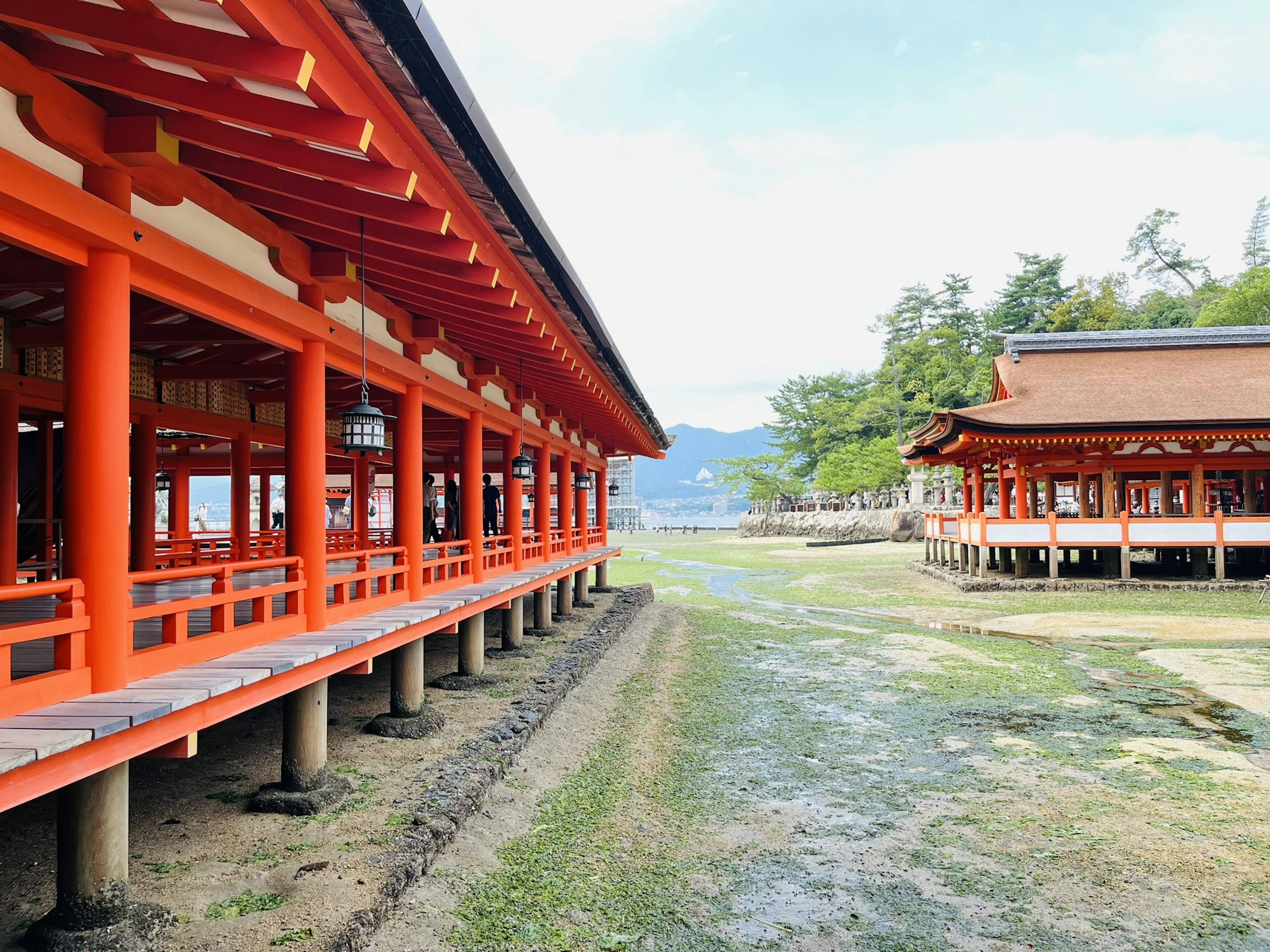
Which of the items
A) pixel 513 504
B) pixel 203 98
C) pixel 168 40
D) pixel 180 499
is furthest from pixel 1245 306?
pixel 168 40

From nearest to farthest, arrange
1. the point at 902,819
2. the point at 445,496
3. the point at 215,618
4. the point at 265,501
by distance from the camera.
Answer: the point at 215,618
the point at 902,819
the point at 265,501
the point at 445,496

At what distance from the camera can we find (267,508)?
53.4 ft

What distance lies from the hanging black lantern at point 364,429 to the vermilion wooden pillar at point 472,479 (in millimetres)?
3806

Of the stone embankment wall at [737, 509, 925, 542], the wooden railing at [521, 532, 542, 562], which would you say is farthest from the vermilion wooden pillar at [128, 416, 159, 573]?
the stone embankment wall at [737, 509, 925, 542]

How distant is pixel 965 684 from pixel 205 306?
9564 mm

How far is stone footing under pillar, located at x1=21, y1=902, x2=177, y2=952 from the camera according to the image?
3.75m

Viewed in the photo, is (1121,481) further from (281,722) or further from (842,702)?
(281,722)

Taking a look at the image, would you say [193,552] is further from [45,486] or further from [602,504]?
[602,504]

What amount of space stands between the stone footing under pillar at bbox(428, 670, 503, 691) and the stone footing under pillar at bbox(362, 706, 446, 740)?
178cm

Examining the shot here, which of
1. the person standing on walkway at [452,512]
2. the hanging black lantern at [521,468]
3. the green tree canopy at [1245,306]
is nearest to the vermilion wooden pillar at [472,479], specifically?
the hanging black lantern at [521,468]

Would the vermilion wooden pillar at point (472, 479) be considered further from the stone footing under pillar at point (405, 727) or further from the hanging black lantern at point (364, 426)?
the hanging black lantern at point (364, 426)

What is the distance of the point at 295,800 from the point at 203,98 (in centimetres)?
433

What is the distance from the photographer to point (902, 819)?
6234mm

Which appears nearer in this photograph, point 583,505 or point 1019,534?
point 583,505
